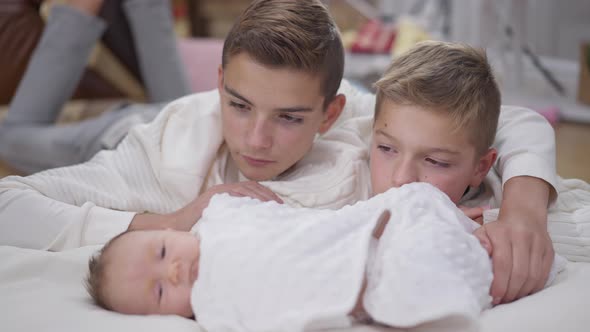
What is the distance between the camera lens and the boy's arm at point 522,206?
3.12 ft

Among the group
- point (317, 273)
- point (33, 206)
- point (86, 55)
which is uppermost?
point (317, 273)

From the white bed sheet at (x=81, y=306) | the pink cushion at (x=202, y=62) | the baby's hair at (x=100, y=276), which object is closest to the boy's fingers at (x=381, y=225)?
the white bed sheet at (x=81, y=306)

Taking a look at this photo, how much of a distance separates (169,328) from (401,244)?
328mm

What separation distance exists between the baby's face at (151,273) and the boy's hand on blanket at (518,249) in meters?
0.44

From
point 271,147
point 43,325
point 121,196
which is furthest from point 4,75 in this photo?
point 43,325

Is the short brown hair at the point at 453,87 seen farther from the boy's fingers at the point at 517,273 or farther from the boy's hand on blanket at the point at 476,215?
the boy's fingers at the point at 517,273

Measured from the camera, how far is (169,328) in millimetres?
856

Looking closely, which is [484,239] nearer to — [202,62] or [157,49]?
[157,49]

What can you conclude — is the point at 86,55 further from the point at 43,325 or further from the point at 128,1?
the point at 43,325

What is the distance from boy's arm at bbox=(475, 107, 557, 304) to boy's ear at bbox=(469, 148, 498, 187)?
35 mm

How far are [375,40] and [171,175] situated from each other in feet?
6.99

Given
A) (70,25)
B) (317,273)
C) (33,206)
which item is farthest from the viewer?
(70,25)

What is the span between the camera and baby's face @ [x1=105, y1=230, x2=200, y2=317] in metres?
0.89

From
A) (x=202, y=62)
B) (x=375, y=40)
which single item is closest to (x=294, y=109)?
(x=202, y=62)
